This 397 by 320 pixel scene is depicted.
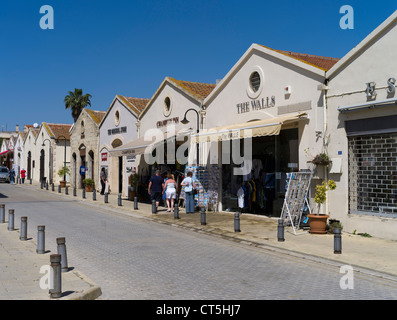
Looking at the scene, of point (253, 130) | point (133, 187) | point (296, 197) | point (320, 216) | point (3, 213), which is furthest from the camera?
point (133, 187)

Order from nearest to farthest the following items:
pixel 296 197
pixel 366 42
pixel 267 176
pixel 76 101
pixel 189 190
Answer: pixel 366 42, pixel 296 197, pixel 267 176, pixel 189 190, pixel 76 101

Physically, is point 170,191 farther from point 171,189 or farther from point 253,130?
point 253,130

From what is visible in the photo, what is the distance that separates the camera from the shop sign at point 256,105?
15.5m

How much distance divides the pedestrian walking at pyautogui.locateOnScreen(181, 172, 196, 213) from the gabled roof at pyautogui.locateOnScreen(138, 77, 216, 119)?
3979 mm

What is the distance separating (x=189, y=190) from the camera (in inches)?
685

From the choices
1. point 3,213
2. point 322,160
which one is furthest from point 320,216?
point 3,213

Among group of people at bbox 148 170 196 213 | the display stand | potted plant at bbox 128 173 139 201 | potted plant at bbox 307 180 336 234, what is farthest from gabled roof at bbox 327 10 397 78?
potted plant at bbox 128 173 139 201

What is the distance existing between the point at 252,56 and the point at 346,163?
234 inches

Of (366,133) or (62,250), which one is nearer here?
(62,250)

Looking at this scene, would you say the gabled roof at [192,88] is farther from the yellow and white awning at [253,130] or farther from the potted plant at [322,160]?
the potted plant at [322,160]

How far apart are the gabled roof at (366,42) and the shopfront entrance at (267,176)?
9.28ft

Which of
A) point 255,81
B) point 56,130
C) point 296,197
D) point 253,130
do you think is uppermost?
point 56,130

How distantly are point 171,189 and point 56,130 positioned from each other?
3038 cm

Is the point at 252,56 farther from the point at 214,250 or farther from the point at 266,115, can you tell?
the point at 214,250
